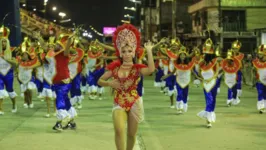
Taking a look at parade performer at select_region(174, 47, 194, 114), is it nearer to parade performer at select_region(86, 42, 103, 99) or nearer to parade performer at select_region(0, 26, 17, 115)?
parade performer at select_region(0, 26, 17, 115)

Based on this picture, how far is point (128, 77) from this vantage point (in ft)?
23.9

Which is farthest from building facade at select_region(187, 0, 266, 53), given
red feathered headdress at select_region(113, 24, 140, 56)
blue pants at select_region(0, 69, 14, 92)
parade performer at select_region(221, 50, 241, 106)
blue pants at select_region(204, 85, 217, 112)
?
red feathered headdress at select_region(113, 24, 140, 56)

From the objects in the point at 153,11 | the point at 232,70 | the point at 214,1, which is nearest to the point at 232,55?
the point at 232,70

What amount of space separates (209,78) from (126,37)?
5526 mm

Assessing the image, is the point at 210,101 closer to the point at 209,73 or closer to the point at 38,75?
the point at 209,73

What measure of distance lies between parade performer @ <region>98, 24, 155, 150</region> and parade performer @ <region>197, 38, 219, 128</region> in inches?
191

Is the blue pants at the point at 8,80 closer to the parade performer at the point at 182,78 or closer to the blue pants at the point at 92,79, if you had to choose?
the parade performer at the point at 182,78

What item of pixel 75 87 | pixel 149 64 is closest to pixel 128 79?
pixel 149 64

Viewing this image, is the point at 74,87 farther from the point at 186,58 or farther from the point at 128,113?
the point at 128,113

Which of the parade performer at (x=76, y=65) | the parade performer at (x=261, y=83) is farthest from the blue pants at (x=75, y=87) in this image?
the parade performer at (x=261, y=83)

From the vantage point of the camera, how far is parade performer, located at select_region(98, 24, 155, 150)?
23.8 feet

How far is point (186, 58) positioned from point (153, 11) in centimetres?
7986

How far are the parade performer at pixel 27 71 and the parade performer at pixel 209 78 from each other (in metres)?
5.34

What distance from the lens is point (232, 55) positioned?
54.9ft
